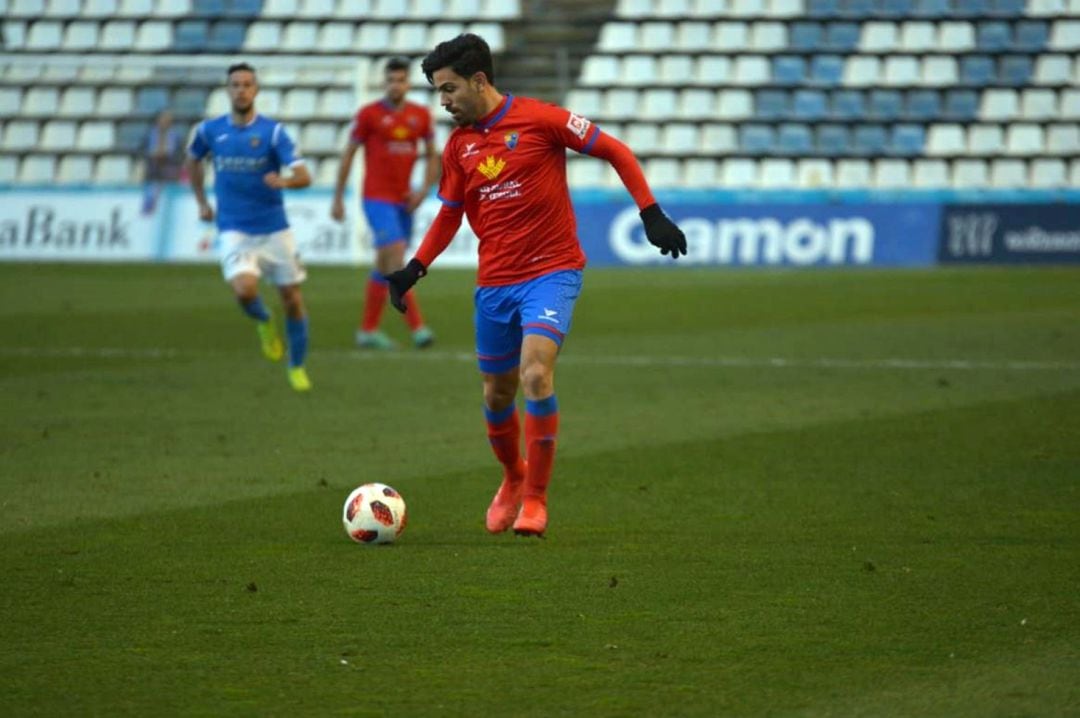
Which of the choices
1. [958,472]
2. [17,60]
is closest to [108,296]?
[17,60]

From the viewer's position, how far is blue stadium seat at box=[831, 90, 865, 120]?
103 ft

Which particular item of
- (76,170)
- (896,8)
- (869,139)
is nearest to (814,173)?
(869,139)

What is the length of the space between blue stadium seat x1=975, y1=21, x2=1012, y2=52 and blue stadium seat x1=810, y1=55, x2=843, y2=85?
2177mm

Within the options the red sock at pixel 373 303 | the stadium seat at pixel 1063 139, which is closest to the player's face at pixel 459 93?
the red sock at pixel 373 303

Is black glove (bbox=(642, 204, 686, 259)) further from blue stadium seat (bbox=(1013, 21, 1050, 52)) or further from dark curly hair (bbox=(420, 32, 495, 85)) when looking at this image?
blue stadium seat (bbox=(1013, 21, 1050, 52))

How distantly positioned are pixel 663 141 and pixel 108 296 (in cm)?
1190

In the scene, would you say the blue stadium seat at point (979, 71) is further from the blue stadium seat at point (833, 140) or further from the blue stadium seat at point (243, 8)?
the blue stadium seat at point (243, 8)

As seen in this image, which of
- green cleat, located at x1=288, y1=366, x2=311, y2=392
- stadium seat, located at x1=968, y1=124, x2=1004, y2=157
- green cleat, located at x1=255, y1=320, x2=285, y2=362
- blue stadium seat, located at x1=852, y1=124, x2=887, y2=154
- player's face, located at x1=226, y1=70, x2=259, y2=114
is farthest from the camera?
blue stadium seat, located at x1=852, y1=124, x2=887, y2=154

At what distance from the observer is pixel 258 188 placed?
1355cm

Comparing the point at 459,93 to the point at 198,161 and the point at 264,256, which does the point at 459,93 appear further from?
the point at 198,161

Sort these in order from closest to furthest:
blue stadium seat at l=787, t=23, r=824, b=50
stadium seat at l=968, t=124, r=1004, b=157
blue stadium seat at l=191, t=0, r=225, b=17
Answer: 1. stadium seat at l=968, t=124, r=1004, b=157
2. blue stadium seat at l=787, t=23, r=824, b=50
3. blue stadium seat at l=191, t=0, r=225, b=17

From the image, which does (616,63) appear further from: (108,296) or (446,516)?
(446,516)

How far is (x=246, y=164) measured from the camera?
13.5 metres

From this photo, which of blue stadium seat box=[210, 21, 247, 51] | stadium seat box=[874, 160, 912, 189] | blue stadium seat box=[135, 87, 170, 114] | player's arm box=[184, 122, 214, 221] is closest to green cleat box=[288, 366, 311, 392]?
player's arm box=[184, 122, 214, 221]
